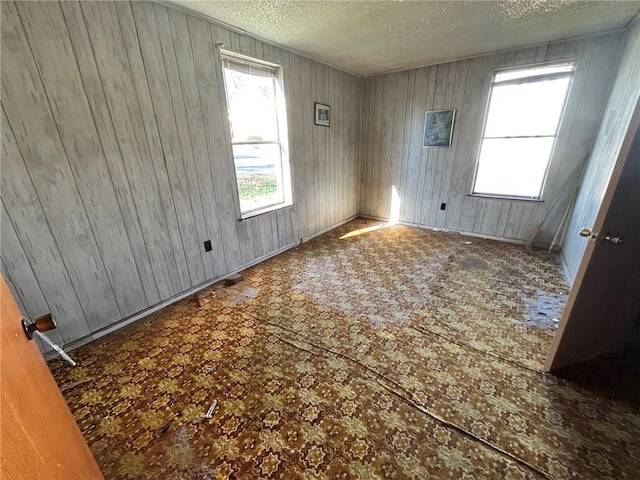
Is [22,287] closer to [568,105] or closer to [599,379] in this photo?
[599,379]

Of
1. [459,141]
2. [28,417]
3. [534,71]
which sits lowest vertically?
[28,417]

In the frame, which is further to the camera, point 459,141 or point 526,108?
point 459,141

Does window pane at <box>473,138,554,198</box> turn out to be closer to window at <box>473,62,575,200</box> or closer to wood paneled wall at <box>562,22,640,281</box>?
window at <box>473,62,575,200</box>

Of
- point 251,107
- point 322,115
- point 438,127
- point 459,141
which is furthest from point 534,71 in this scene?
point 251,107

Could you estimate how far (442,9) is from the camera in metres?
2.21

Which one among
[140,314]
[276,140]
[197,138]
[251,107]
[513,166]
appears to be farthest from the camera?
[513,166]

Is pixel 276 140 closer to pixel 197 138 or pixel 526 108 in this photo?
pixel 197 138

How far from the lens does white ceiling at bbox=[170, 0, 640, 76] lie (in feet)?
7.00

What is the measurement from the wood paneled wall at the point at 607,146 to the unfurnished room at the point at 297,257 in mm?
37

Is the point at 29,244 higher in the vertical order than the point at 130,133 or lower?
lower

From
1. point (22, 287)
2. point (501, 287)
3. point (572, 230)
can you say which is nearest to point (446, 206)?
point (572, 230)

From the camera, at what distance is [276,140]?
10.7ft

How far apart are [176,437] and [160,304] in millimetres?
1319

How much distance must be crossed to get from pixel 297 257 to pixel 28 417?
2.84m
